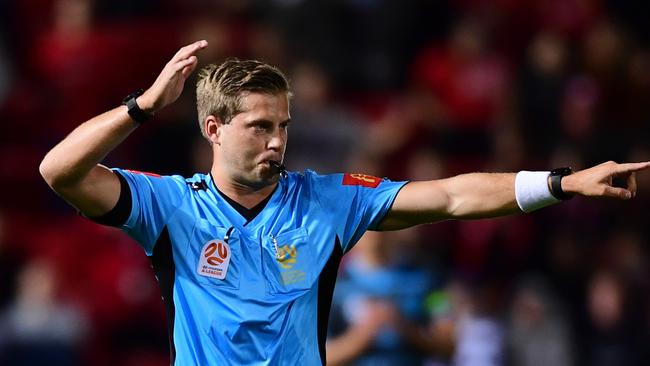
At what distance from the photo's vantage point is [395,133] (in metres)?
10.2

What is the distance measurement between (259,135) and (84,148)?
2.22ft

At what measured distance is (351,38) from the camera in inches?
435

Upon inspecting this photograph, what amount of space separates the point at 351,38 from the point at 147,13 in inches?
69.7

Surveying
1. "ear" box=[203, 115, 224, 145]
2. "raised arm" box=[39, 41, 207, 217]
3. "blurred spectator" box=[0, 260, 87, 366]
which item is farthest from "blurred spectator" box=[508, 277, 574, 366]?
"raised arm" box=[39, 41, 207, 217]

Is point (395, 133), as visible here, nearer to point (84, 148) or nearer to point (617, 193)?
point (617, 193)

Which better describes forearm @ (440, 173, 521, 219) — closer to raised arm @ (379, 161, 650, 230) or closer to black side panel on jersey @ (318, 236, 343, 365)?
raised arm @ (379, 161, 650, 230)

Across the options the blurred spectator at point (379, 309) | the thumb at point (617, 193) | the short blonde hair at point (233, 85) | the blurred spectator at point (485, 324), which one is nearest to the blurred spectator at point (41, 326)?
the blurred spectator at point (379, 309)

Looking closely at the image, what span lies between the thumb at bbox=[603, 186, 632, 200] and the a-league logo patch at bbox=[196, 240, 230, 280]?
1391mm

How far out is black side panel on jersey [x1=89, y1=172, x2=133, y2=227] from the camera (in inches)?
182

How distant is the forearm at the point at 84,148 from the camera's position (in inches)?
176

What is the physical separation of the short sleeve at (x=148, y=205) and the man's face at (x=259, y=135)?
0.28 metres

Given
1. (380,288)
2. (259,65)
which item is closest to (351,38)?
(380,288)

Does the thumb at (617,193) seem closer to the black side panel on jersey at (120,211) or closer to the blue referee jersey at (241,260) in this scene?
the blue referee jersey at (241,260)

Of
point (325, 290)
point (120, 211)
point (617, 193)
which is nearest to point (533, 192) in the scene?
point (617, 193)
